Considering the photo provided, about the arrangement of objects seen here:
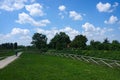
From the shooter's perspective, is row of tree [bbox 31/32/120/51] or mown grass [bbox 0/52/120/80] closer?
mown grass [bbox 0/52/120/80]

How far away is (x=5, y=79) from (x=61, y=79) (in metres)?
3.16

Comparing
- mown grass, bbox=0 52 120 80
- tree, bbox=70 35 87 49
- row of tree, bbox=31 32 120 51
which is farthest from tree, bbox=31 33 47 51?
mown grass, bbox=0 52 120 80

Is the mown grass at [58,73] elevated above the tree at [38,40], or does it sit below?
below

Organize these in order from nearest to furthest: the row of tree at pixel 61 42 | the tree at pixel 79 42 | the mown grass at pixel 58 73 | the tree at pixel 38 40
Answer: the mown grass at pixel 58 73
the row of tree at pixel 61 42
the tree at pixel 79 42
the tree at pixel 38 40

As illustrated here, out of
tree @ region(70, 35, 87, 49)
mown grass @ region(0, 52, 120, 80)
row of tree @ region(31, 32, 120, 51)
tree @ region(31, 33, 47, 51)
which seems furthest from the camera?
tree @ region(31, 33, 47, 51)

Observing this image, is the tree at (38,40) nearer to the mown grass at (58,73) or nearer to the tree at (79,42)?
the tree at (79,42)

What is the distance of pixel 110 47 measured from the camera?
7094 cm

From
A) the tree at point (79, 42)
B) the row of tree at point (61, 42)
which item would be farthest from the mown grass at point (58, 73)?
the tree at point (79, 42)

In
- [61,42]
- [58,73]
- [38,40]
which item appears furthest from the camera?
[38,40]

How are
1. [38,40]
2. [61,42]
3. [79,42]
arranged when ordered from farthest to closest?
[38,40]
[61,42]
[79,42]

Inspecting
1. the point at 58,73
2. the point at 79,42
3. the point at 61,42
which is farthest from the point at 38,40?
the point at 58,73

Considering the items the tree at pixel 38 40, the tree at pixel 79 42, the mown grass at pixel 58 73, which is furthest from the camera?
the tree at pixel 38 40

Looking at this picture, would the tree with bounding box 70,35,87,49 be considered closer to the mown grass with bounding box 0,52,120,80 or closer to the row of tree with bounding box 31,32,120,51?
the row of tree with bounding box 31,32,120,51

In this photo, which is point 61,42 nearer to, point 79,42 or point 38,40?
point 79,42
